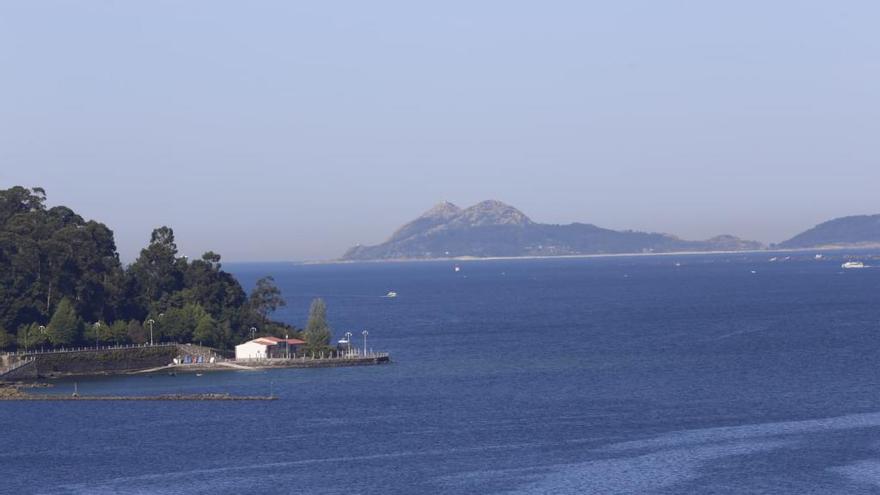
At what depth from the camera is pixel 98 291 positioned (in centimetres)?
15300

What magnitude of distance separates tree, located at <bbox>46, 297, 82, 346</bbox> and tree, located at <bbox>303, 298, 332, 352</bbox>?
2481 centimetres

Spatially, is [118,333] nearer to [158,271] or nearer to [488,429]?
[158,271]

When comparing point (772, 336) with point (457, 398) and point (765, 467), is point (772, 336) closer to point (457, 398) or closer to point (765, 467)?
point (457, 398)

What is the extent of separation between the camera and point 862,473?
7638cm

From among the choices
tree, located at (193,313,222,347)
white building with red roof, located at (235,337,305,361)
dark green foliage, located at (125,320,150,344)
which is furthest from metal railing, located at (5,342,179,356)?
white building with red roof, located at (235,337,305,361)

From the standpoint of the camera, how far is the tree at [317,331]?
5792 inches

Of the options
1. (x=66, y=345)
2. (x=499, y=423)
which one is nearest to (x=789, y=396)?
(x=499, y=423)

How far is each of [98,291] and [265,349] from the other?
22850mm

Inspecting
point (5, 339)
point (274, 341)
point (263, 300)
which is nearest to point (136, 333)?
point (274, 341)

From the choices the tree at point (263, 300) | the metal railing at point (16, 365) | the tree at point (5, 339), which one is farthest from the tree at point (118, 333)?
the tree at point (263, 300)

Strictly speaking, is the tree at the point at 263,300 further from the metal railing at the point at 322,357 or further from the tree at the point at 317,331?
the metal railing at the point at 322,357

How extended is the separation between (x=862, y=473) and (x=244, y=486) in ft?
115

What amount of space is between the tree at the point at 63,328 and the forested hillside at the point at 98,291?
4.1 inches

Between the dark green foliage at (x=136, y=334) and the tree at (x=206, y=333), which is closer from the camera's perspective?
the dark green foliage at (x=136, y=334)
